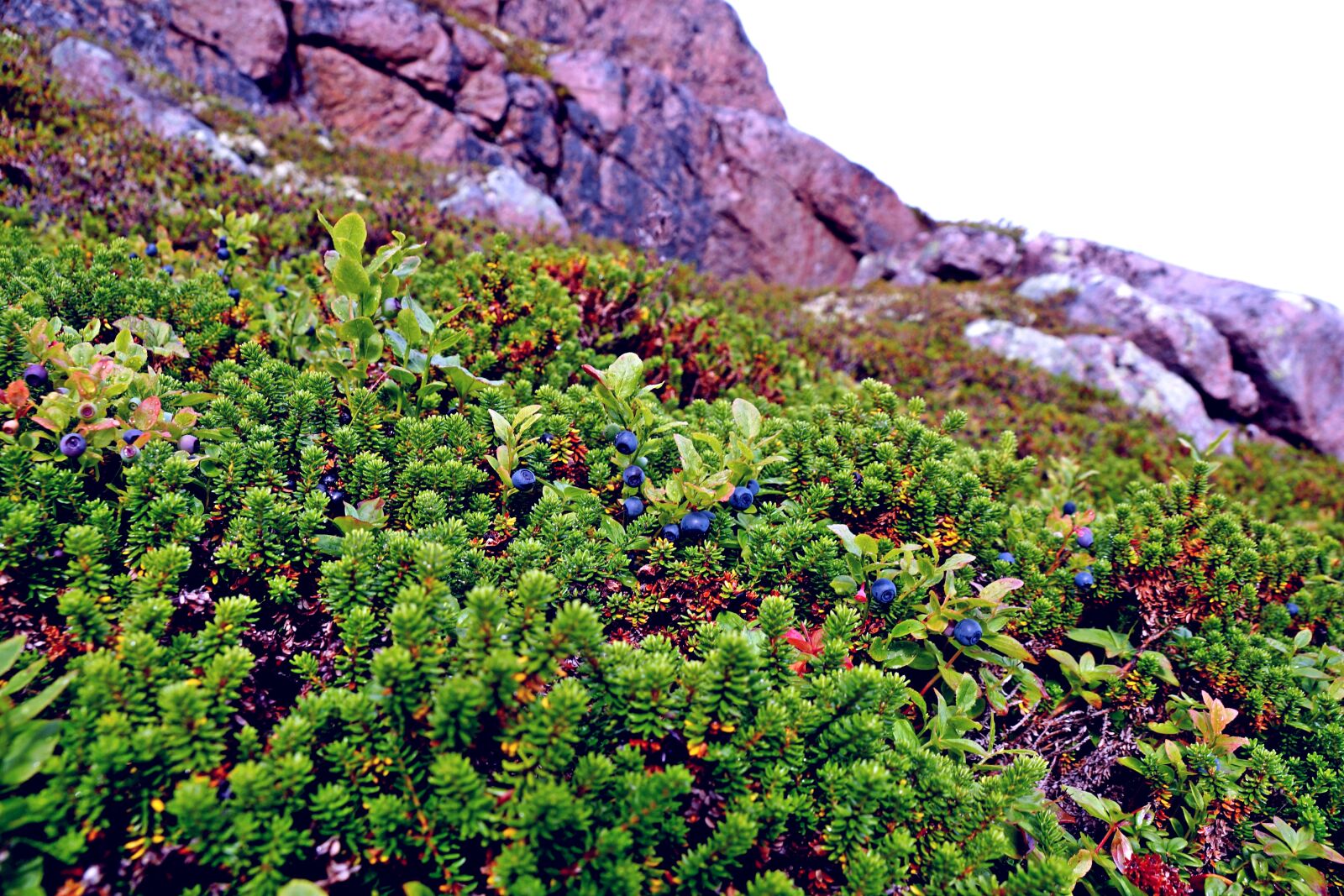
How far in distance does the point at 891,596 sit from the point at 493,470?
1353 millimetres

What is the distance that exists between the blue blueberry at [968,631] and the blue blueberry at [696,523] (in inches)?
31.1

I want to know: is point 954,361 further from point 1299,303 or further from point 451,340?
point 1299,303

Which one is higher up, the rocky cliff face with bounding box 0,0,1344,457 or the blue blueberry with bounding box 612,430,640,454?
the rocky cliff face with bounding box 0,0,1344,457

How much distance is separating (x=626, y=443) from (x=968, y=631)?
1.18m

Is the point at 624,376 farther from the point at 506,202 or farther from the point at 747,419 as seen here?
the point at 506,202

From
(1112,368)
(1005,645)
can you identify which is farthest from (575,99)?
(1005,645)

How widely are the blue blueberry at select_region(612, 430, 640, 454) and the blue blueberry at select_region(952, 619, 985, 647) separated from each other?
3.71 ft

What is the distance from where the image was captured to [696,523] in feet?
6.69

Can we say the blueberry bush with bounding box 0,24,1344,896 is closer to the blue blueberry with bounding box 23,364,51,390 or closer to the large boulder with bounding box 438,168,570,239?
the blue blueberry with bounding box 23,364,51,390

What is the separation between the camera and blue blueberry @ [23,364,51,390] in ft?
6.76

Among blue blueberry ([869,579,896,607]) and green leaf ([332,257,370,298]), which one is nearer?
blue blueberry ([869,579,896,607])

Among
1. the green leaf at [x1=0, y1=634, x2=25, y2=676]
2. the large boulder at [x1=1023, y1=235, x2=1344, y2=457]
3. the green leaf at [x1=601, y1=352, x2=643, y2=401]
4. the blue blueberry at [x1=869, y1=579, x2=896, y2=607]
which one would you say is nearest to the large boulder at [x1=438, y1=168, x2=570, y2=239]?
the green leaf at [x1=601, y1=352, x2=643, y2=401]

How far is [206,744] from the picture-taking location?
1.27 m

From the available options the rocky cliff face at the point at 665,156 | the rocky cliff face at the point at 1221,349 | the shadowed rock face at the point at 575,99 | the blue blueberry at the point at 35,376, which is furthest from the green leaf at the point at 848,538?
the shadowed rock face at the point at 575,99
